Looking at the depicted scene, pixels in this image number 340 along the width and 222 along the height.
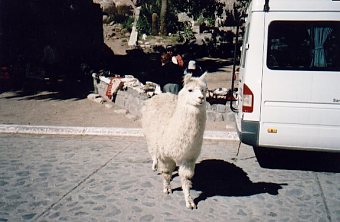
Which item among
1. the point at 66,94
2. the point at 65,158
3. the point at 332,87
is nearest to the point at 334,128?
the point at 332,87

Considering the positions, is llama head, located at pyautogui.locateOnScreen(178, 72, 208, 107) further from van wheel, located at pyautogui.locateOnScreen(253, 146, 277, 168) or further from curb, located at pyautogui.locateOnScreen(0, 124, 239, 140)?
curb, located at pyautogui.locateOnScreen(0, 124, 239, 140)

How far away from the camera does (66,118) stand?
11.2m

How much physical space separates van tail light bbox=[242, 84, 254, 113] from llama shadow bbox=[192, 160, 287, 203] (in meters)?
1.28

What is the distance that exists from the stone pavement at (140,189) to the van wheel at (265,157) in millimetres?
173

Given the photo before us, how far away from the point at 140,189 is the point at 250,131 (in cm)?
230

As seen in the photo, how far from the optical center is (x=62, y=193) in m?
5.75

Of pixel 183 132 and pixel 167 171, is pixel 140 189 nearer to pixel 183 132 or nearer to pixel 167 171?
pixel 167 171

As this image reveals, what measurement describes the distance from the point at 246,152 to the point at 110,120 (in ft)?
15.4

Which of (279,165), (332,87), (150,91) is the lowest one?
(279,165)

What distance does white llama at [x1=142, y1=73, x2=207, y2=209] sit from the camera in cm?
493

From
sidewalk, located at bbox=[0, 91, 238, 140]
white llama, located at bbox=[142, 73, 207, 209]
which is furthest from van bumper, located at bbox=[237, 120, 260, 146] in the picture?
sidewalk, located at bbox=[0, 91, 238, 140]

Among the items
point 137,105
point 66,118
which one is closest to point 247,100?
point 137,105

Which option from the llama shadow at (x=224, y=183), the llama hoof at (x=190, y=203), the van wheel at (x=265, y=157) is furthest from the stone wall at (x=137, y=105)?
the llama hoof at (x=190, y=203)

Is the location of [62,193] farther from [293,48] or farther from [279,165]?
[293,48]
